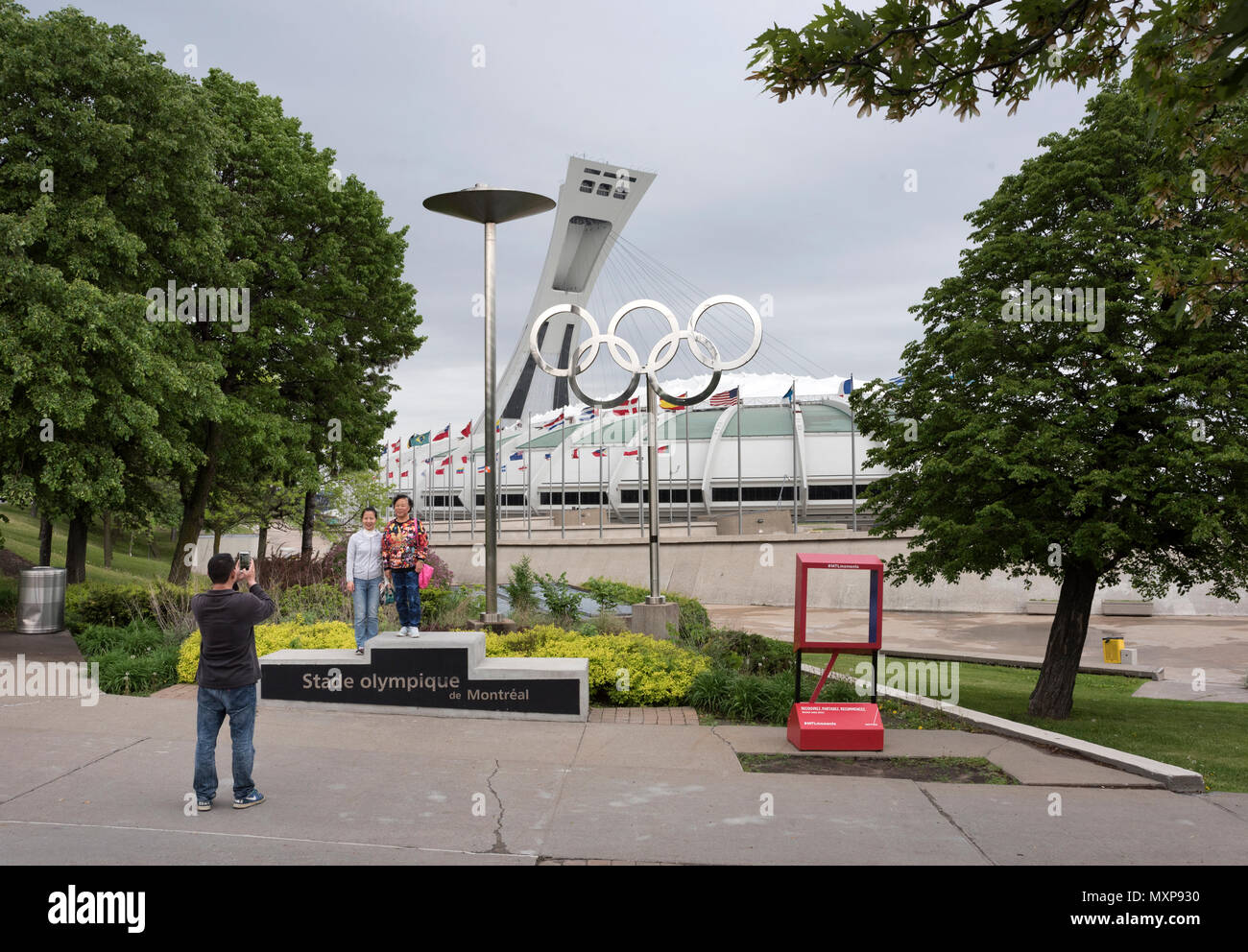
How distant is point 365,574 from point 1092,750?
7.60 metres

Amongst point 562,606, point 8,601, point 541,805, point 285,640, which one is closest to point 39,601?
point 8,601

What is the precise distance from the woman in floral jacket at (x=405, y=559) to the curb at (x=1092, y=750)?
5.05m

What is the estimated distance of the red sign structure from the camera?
28.5 feet

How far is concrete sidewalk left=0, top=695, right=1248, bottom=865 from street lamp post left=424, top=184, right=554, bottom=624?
4.58m

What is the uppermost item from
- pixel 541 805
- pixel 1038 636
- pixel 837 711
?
pixel 837 711

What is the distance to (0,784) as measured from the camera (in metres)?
6.88

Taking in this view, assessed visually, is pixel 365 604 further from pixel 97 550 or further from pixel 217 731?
pixel 97 550

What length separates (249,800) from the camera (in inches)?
258

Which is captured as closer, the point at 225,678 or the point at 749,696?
the point at 225,678

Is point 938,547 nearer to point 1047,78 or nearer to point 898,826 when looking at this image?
point 898,826

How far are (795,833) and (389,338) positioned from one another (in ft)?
75.8

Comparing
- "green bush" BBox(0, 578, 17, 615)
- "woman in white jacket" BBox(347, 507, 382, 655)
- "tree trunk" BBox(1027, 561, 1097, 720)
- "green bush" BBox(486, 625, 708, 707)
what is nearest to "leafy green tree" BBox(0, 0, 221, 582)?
"green bush" BBox(0, 578, 17, 615)

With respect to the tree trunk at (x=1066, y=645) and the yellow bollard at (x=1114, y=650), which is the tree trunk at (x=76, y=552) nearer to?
the tree trunk at (x=1066, y=645)

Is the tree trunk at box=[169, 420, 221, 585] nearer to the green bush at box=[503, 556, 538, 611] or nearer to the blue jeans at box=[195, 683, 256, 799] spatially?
the green bush at box=[503, 556, 538, 611]
